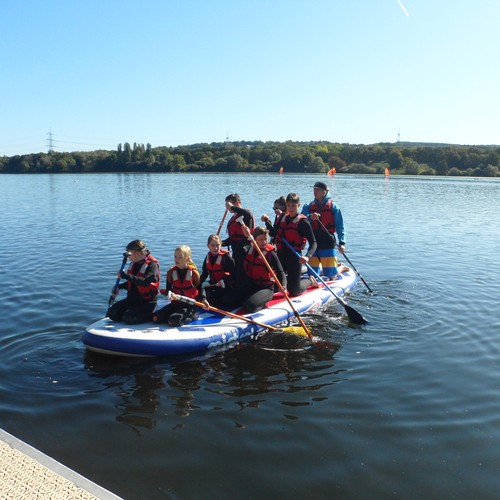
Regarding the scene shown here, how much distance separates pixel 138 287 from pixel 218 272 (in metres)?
1.33

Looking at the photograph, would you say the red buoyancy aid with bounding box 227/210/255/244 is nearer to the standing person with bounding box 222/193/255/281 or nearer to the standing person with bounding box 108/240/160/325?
the standing person with bounding box 222/193/255/281

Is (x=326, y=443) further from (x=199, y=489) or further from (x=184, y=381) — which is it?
(x=184, y=381)

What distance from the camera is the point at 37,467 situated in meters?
3.73

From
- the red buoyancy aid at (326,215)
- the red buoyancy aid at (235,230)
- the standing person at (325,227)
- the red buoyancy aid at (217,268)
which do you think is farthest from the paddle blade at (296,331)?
the red buoyancy aid at (326,215)

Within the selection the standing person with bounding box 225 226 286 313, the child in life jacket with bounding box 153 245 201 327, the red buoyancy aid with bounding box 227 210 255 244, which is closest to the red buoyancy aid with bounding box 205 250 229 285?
the standing person with bounding box 225 226 286 313

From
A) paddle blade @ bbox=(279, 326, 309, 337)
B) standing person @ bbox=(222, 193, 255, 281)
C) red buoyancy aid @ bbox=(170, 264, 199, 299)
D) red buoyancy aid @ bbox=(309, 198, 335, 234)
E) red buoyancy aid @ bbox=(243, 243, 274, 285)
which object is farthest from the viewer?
red buoyancy aid @ bbox=(309, 198, 335, 234)

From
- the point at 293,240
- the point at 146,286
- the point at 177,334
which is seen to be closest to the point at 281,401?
the point at 177,334

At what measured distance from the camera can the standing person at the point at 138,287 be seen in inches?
264

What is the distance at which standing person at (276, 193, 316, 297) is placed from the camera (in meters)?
8.40

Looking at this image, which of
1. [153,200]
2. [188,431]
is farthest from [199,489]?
[153,200]

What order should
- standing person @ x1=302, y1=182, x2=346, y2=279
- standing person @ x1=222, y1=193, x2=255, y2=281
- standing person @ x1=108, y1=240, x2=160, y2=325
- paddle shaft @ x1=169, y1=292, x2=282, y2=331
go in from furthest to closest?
standing person @ x1=302, y1=182, x2=346, y2=279 < standing person @ x1=222, y1=193, x2=255, y2=281 < standing person @ x1=108, y1=240, x2=160, y2=325 < paddle shaft @ x1=169, y1=292, x2=282, y2=331

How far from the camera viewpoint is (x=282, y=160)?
85000 millimetres

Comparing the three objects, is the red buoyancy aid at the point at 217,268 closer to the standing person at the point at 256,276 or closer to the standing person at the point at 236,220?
the standing person at the point at 256,276

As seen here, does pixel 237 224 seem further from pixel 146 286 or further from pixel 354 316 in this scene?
pixel 354 316
